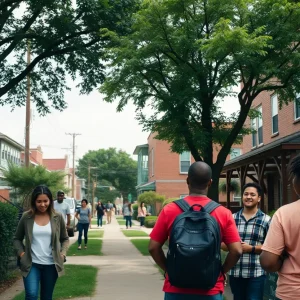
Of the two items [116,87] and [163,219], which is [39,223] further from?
[116,87]

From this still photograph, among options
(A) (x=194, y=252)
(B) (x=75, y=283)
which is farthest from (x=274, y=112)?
(A) (x=194, y=252)

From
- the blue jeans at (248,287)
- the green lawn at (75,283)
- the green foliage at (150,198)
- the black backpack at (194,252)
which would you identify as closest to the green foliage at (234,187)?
the green foliage at (150,198)

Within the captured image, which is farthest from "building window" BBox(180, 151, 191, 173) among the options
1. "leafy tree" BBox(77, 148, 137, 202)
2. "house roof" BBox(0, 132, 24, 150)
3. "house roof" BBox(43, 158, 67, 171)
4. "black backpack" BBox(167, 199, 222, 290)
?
"house roof" BBox(43, 158, 67, 171)

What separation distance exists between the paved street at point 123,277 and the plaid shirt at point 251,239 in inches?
145

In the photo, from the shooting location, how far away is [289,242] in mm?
3486

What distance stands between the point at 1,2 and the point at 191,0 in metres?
5.67

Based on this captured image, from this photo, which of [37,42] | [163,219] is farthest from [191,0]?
[163,219]

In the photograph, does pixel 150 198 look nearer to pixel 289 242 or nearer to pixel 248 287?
pixel 248 287

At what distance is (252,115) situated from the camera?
61.2 ft

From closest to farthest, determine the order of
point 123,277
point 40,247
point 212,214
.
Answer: point 212,214 → point 40,247 → point 123,277

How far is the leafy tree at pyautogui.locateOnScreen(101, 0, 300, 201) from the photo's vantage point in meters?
14.6

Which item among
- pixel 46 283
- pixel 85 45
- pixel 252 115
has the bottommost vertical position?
pixel 46 283

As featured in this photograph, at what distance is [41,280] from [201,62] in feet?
35.7

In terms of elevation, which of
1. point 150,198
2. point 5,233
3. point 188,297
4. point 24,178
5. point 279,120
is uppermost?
point 279,120
